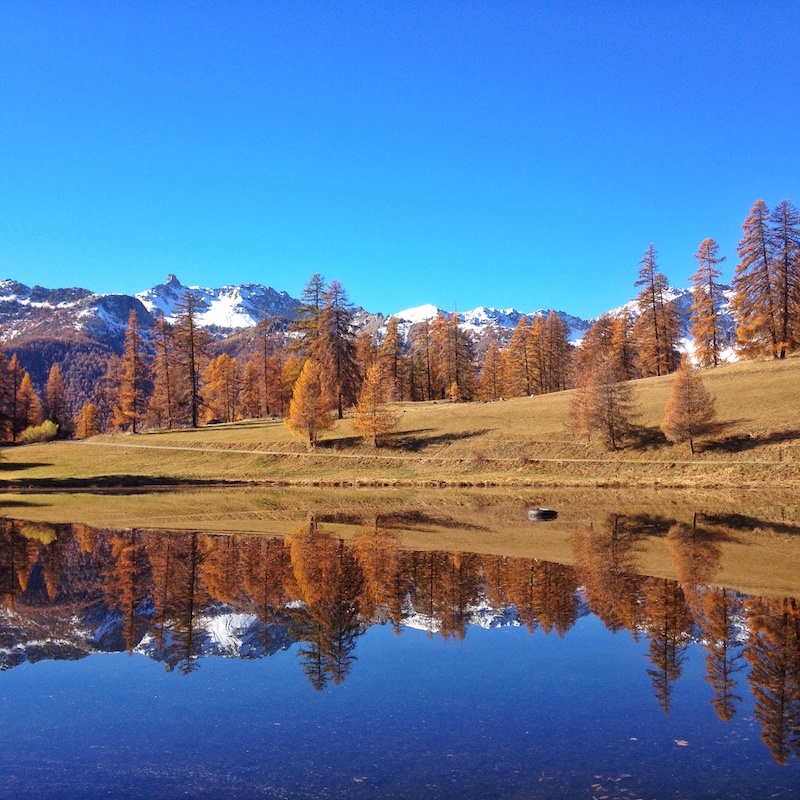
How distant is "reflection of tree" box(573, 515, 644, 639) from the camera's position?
1577 cm

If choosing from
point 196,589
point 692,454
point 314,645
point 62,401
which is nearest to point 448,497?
point 692,454

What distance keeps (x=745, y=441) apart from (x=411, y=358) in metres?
60.1

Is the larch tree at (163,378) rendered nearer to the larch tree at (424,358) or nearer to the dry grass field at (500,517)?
the dry grass field at (500,517)

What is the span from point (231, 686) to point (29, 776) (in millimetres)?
4091

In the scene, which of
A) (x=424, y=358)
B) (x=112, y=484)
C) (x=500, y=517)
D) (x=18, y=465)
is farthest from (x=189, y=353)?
(x=500, y=517)

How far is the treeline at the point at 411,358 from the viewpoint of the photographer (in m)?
60.2

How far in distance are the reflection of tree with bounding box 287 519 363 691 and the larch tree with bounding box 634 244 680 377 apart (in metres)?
60.9

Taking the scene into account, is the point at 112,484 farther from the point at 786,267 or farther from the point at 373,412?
the point at 786,267

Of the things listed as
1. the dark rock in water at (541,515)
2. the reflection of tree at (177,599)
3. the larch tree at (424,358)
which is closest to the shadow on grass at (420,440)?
the dark rock in water at (541,515)

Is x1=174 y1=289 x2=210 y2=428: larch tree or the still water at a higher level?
x1=174 y1=289 x2=210 y2=428: larch tree

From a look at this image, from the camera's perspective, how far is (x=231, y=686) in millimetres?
12680

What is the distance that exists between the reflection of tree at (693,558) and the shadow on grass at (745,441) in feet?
65.9

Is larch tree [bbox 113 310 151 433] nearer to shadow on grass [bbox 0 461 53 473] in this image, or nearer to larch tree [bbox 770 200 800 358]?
shadow on grass [bbox 0 461 53 473]

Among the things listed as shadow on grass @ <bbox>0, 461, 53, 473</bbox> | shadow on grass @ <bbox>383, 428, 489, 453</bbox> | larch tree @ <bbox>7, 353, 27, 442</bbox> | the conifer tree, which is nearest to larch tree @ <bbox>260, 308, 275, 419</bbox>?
shadow on grass @ <bbox>0, 461, 53, 473</bbox>
